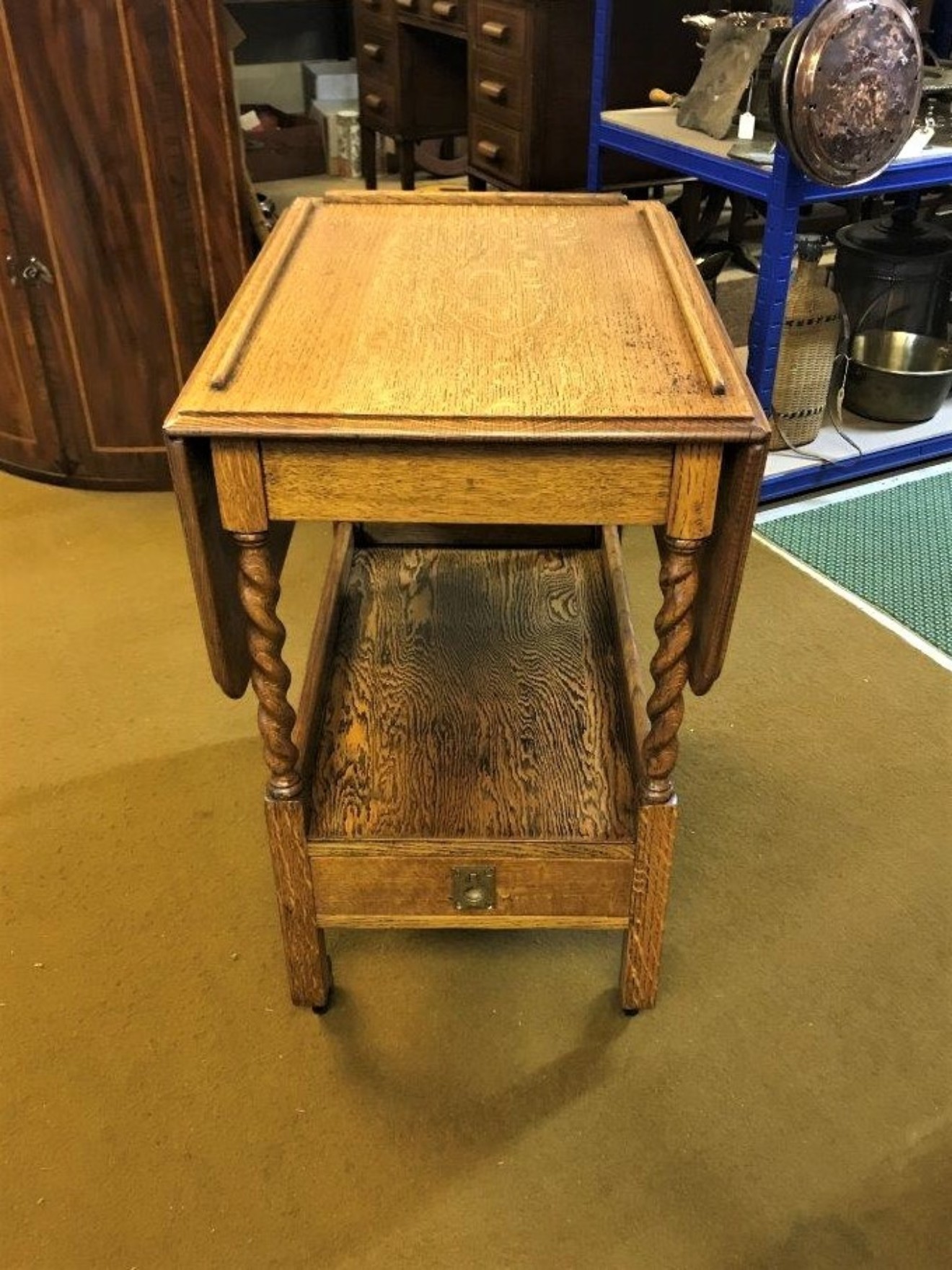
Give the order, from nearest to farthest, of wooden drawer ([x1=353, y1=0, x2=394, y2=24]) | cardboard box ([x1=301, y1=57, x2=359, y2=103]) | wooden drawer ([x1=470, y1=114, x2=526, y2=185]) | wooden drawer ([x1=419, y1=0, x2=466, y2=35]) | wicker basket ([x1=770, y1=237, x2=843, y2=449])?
1. wicker basket ([x1=770, y1=237, x2=843, y2=449])
2. wooden drawer ([x1=470, y1=114, x2=526, y2=185])
3. wooden drawer ([x1=419, y1=0, x2=466, y2=35])
4. wooden drawer ([x1=353, y1=0, x2=394, y2=24])
5. cardboard box ([x1=301, y1=57, x2=359, y2=103])

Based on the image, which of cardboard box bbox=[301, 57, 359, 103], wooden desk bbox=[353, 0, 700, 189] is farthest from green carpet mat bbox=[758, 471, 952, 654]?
cardboard box bbox=[301, 57, 359, 103]

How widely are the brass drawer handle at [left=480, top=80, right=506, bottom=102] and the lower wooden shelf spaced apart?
1747mm

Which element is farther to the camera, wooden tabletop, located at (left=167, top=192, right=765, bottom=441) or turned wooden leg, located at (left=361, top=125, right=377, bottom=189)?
turned wooden leg, located at (left=361, top=125, right=377, bottom=189)

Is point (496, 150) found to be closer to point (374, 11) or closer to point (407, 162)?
point (407, 162)

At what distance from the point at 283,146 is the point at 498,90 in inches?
63.8

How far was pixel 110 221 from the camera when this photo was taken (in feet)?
7.40

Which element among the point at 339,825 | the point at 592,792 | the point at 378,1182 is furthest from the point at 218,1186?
the point at 592,792

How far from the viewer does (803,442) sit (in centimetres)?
262

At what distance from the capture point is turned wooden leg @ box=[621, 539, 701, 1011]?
1.07 meters

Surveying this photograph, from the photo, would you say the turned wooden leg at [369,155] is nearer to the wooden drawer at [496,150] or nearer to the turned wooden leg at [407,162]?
the turned wooden leg at [407,162]

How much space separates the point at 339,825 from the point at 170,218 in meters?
1.53

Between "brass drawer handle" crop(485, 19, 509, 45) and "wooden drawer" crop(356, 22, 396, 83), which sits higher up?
"brass drawer handle" crop(485, 19, 509, 45)

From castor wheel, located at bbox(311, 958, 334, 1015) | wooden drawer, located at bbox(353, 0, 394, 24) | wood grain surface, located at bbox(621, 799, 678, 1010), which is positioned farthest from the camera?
wooden drawer, located at bbox(353, 0, 394, 24)

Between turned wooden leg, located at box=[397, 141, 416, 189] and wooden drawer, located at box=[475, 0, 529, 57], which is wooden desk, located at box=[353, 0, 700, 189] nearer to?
wooden drawer, located at box=[475, 0, 529, 57]
